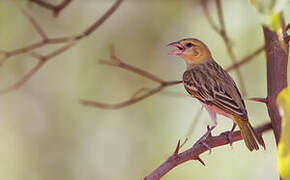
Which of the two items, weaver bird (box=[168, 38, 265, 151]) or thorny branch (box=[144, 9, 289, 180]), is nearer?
thorny branch (box=[144, 9, 289, 180])

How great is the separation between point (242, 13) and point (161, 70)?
1.29m

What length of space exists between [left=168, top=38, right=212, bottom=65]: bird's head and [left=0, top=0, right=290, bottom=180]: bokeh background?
1440 millimetres

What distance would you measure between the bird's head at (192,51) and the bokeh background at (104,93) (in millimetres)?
1440

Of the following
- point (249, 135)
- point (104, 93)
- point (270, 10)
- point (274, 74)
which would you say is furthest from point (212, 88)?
point (270, 10)

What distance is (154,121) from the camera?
276 inches

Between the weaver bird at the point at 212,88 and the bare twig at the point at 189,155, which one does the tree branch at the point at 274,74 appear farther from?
the weaver bird at the point at 212,88

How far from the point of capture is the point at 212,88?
4.50 metres

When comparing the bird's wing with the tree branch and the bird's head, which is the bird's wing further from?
the tree branch

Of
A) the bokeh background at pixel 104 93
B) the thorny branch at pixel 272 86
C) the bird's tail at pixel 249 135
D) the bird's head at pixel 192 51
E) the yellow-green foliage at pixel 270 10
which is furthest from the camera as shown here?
the bokeh background at pixel 104 93

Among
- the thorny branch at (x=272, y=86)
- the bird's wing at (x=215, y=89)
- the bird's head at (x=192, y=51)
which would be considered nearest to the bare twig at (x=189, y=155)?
the thorny branch at (x=272, y=86)

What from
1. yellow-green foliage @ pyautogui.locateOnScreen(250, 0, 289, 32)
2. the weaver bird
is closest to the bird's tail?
the weaver bird

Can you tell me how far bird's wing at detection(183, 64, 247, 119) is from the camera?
407 centimetres

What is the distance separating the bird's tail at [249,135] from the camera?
3.45 meters

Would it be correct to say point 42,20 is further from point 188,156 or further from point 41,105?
point 188,156
